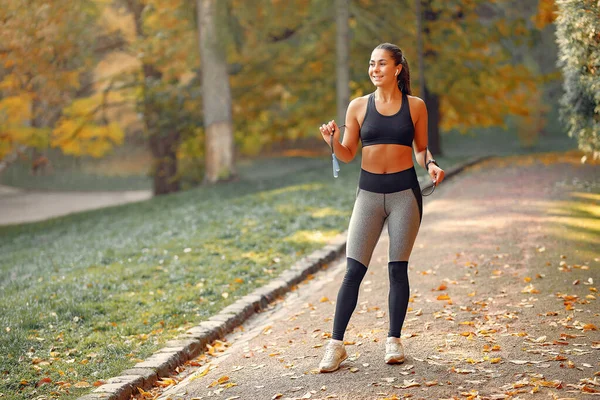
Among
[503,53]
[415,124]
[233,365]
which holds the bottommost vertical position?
[233,365]

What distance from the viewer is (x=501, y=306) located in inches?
263

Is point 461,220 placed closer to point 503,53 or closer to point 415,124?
point 415,124

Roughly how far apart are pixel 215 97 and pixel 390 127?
49.8 feet

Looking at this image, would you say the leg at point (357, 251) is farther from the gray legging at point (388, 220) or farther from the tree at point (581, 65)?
the tree at point (581, 65)

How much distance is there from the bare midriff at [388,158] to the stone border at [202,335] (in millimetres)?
2292

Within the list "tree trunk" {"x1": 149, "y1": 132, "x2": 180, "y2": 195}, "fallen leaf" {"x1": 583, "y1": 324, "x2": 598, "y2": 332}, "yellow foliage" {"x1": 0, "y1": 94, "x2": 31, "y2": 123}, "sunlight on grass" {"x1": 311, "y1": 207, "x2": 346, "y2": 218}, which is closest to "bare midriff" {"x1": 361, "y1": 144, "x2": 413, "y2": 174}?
"fallen leaf" {"x1": 583, "y1": 324, "x2": 598, "y2": 332}

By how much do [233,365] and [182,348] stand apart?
26.9 inches

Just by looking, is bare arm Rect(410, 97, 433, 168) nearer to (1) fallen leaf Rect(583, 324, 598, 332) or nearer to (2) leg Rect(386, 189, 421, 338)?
(2) leg Rect(386, 189, 421, 338)

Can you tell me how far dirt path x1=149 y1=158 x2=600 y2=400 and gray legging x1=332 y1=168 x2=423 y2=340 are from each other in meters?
0.43

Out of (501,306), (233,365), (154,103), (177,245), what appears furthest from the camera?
(154,103)

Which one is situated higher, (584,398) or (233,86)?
(233,86)

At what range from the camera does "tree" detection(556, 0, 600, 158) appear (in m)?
8.36

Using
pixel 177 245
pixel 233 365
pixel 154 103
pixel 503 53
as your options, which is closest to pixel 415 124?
pixel 233 365

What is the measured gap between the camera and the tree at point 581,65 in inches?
329
